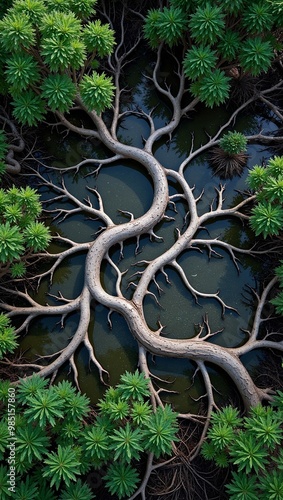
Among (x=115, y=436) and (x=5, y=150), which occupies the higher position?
(x=5, y=150)

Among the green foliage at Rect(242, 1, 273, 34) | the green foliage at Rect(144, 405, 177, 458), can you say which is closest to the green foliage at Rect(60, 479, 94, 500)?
the green foliage at Rect(144, 405, 177, 458)

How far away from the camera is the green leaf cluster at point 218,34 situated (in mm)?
2838

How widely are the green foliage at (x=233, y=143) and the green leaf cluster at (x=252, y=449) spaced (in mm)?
1869

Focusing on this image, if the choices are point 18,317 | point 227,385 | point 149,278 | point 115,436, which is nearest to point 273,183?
point 149,278

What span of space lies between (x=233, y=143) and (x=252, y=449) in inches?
87.2

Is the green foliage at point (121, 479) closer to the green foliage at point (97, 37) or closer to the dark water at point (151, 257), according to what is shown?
the dark water at point (151, 257)

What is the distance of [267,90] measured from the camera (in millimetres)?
3416

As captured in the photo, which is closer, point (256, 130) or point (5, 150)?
point (5, 150)

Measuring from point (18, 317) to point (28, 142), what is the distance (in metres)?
1.47

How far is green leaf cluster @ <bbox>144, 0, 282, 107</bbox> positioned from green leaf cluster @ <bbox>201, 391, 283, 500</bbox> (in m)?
2.30

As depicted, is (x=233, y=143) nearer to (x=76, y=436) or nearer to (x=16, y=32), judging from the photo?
(x=16, y=32)

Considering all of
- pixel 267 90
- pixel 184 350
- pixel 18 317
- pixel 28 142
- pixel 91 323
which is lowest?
pixel 184 350

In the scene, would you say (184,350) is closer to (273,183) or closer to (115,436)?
(115,436)

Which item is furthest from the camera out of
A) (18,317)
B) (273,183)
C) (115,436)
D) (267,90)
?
(267,90)
